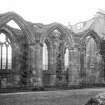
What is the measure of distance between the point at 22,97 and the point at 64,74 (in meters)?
7.51

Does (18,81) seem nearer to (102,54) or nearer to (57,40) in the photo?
(57,40)

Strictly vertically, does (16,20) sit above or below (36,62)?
above

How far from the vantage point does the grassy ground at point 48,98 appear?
8344 mm

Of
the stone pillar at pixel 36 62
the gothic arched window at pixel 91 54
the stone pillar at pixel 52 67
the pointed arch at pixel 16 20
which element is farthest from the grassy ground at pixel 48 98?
the gothic arched window at pixel 91 54

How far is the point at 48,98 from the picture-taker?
9.24 metres

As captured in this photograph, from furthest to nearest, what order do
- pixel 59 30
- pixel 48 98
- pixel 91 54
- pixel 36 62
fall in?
1. pixel 91 54
2. pixel 59 30
3. pixel 36 62
4. pixel 48 98

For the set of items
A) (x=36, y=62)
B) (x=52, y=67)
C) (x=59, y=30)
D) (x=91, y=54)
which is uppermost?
(x=59, y=30)

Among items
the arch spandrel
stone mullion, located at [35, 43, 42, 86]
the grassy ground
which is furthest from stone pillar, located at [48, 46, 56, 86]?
the grassy ground

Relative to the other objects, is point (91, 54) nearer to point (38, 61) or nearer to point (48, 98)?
point (38, 61)

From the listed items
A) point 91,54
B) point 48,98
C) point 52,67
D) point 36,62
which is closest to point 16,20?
point 36,62

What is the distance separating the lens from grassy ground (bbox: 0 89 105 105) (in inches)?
328

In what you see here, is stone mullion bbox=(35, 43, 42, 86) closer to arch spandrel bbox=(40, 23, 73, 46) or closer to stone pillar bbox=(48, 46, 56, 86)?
arch spandrel bbox=(40, 23, 73, 46)

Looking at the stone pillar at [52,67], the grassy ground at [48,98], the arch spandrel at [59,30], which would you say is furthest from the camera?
the stone pillar at [52,67]

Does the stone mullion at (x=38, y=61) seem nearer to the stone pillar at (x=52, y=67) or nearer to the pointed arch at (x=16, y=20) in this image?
the pointed arch at (x=16, y=20)
